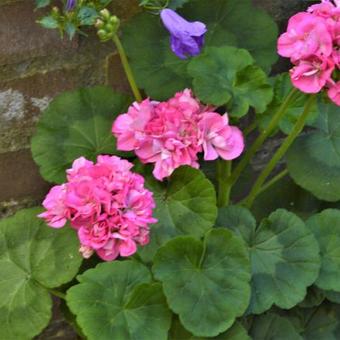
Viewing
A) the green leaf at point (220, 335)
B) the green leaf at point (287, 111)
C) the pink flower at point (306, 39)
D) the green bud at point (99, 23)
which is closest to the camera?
the pink flower at point (306, 39)

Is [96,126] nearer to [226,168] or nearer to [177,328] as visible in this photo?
[226,168]

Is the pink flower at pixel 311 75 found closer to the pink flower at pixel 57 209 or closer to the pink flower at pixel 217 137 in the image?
the pink flower at pixel 217 137

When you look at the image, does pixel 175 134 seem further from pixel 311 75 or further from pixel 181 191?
pixel 311 75

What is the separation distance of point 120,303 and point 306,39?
55cm

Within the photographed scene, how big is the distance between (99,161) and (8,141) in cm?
35

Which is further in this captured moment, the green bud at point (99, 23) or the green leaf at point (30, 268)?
the green leaf at point (30, 268)

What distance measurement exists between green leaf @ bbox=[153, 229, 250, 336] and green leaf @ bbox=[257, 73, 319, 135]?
0.27 metres

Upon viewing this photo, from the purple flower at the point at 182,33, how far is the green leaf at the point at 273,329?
1.86ft

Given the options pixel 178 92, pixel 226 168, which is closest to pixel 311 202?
pixel 226 168

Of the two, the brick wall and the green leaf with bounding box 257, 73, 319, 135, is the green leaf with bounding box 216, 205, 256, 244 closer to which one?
the green leaf with bounding box 257, 73, 319, 135

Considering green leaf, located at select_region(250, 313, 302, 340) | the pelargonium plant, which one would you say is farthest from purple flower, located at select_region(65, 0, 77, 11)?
green leaf, located at select_region(250, 313, 302, 340)

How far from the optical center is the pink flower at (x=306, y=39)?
1.30 meters

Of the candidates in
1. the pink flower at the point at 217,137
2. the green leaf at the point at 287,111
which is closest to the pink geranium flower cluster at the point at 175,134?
the pink flower at the point at 217,137

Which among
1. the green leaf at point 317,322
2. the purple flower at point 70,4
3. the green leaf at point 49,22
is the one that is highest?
the purple flower at point 70,4
